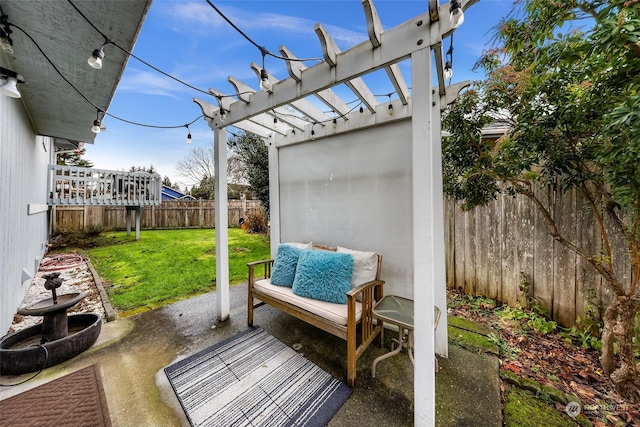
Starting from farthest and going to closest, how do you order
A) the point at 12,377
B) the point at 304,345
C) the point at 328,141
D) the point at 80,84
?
the point at 328,141 < the point at 80,84 < the point at 304,345 < the point at 12,377

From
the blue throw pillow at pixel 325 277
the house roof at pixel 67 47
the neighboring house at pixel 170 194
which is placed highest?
the neighboring house at pixel 170 194

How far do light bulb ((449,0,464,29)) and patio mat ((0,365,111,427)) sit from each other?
3378mm

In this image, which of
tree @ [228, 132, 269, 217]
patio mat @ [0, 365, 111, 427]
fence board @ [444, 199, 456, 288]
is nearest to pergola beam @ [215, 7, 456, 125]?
fence board @ [444, 199, 456, 288]

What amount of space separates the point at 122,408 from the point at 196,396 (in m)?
0.50

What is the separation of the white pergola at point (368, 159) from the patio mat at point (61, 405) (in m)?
1.33

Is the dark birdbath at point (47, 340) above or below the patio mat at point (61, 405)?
above

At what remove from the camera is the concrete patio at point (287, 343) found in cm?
169

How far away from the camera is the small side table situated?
1.92 meters

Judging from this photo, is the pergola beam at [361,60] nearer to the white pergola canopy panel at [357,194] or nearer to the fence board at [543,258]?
the white pergola canopy panel at [357,194]

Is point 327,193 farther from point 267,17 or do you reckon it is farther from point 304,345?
point 267,17

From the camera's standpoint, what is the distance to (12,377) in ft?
6.56

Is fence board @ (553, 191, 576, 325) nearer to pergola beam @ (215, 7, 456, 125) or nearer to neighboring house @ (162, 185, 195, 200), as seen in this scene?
pergola beam @ (215, 7, 456, 125)

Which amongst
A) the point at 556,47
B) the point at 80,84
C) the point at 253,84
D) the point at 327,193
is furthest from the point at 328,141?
the point at 80,84

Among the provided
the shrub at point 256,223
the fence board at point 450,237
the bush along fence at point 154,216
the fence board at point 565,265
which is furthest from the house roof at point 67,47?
the bush along fence at point 154,216
